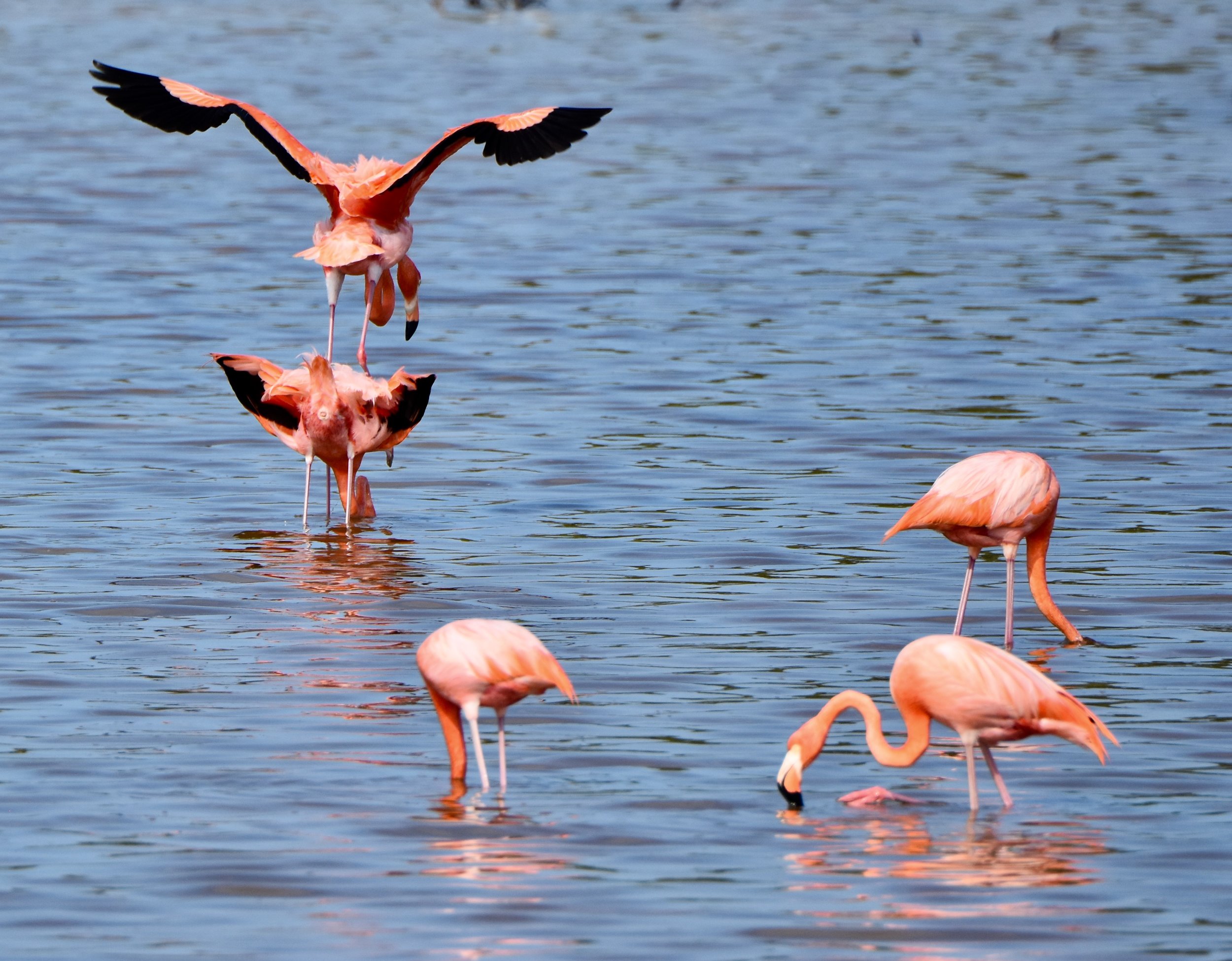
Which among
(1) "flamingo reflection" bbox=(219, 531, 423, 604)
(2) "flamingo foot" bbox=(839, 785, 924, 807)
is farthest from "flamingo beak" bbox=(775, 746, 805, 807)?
(1) "flamingo reflection" bbox=(219, 531, 423, 604)

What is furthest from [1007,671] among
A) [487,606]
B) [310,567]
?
[310,567]

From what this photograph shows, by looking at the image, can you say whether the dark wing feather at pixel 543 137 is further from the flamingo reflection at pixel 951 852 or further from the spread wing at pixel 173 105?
the flamingo reflection at pixel 951 852

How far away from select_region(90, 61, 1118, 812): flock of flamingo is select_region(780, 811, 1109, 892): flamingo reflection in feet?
0.37

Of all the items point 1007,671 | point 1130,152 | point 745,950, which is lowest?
point 745,950

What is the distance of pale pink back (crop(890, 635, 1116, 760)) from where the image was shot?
5652 millimetres

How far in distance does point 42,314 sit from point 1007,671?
10.5 m

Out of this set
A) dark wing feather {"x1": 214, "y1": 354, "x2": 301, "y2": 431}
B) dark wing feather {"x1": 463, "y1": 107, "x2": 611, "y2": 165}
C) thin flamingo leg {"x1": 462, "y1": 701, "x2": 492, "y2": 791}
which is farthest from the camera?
dark wing feather {"x1": 214, "y1": 354, "x2": 301, "y2": 431}

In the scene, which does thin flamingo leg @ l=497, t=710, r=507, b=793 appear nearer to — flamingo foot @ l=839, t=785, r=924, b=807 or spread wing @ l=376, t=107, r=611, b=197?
flamingo foot @ l=839, t=785, r=924, b=807

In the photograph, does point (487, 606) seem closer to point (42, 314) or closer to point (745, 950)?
point (745, 950)

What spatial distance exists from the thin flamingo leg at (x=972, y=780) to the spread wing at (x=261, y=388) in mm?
4331

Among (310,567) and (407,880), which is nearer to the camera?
(407,880)

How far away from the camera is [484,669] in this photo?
5.67 m

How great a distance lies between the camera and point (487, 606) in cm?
820

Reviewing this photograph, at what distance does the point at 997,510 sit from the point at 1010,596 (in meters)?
0.31
